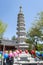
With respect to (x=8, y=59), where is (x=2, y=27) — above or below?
above

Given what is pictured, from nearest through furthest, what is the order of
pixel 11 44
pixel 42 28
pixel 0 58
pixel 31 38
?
1. pixel 0 58
2. pixel 42 28
3. pixel 11 44
4. pixel 31 38

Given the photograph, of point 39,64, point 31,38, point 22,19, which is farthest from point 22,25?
point 39,64

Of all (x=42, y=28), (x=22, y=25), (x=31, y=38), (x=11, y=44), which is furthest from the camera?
(x=31, y=38)

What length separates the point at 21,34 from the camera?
3931cm

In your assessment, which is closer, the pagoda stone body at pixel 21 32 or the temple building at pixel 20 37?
the temple building at pixel 20 37

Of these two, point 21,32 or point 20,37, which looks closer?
point 20,37

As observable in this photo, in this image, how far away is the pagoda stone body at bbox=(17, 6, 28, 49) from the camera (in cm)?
3878

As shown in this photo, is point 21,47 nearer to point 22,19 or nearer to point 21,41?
point 21,41

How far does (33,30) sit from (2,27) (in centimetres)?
748

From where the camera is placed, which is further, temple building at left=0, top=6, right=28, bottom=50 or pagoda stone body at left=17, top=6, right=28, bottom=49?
pagoda stone body at left=17, top=6, right=28, bottom=49

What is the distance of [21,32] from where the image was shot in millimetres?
39531

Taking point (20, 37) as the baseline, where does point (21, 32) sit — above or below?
above

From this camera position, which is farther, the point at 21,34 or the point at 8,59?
the point at 21,34

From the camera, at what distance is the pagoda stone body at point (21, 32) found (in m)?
38.8
